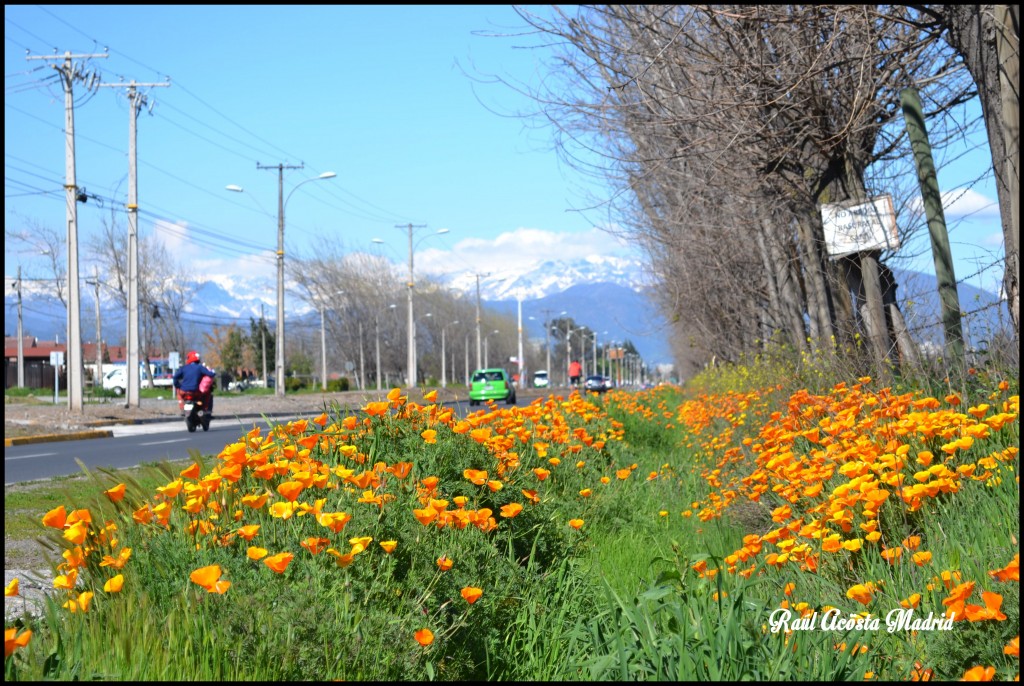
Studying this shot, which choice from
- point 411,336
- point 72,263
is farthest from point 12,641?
point 411,336

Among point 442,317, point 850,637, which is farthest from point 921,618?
point 442,317

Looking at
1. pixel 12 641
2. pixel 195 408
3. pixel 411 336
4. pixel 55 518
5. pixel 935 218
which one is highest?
pixel 411 336

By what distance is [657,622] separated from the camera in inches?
146

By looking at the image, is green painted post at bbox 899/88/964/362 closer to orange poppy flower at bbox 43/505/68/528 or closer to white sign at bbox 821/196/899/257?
white sign at bbox 821/196/899/257

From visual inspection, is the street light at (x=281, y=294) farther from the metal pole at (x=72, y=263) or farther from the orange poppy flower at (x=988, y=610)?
the orange poppy flower at (x=988, y=610)

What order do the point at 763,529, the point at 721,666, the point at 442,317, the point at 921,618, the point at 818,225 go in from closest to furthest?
1. the point at 721,666
2. the point at 921,618
3. the point at 763,529
4. the point at 818,225
5. the point at 442,317

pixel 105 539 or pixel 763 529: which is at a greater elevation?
pixel 105 539

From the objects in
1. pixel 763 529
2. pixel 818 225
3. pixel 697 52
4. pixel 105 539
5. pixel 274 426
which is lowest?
pixel 763 529

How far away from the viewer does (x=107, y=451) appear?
17.1 metres

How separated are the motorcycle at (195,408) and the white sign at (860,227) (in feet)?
53.1

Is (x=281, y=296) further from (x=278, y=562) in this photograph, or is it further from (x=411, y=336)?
(x=278, y=562)

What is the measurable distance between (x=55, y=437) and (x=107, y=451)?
18.7ft

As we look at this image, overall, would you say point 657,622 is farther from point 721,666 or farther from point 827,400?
point 827,400

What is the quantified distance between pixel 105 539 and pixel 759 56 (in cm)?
616
